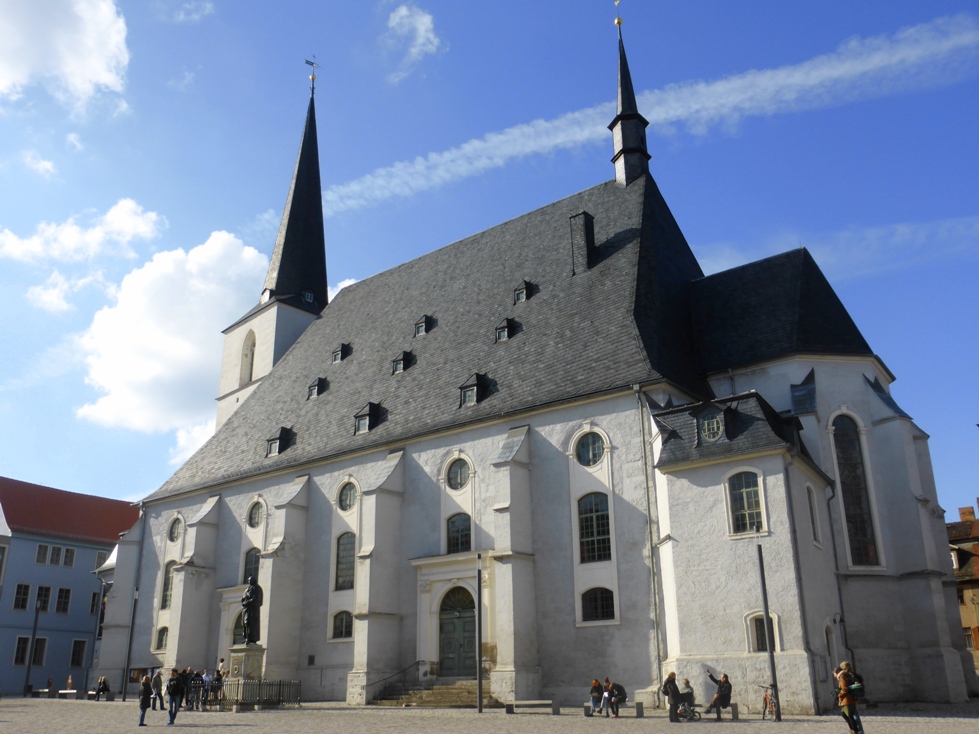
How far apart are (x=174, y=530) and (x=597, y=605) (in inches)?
795

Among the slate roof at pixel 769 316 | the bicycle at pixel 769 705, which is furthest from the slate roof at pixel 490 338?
the bicycle at pixel 769 705

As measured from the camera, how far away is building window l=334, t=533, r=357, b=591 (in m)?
27.7

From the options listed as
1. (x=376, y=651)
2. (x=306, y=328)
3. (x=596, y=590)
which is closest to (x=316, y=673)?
(x=376, y=651)

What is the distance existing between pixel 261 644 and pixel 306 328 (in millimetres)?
16991

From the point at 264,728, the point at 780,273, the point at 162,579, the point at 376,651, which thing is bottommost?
the point at 264,728

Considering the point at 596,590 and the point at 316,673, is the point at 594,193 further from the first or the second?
the point at 316,673

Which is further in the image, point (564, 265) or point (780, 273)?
point (564, 265)

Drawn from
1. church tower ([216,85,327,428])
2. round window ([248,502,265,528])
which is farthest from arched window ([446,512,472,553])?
church tower ([216,85,327,428])

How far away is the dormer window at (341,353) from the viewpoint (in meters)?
34.3

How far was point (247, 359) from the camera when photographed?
41.8m

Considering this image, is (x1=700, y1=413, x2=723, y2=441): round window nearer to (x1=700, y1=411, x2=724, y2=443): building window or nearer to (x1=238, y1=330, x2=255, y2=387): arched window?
(x1=700, y1=411, x2=724, y2=443): building window

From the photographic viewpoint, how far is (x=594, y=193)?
31.1 metres

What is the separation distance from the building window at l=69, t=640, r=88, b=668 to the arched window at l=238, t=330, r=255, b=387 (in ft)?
55.6

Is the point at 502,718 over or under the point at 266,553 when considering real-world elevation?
under
